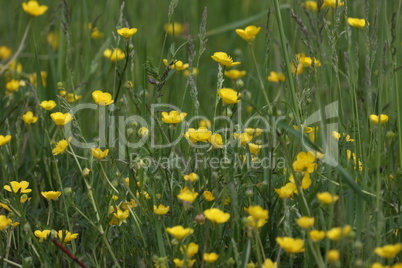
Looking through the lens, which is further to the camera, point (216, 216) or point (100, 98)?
point (100, 98)

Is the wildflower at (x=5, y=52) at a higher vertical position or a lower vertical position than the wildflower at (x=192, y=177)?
higher

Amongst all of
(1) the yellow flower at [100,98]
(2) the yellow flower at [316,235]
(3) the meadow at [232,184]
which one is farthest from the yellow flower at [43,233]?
(2) the yellow flower at [316,235]

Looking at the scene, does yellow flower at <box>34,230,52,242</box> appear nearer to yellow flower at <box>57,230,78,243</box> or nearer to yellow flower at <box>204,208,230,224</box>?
yellow flower at <box>57,230,78,243</box>

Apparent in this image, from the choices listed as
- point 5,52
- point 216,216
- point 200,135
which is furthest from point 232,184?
point 5,52

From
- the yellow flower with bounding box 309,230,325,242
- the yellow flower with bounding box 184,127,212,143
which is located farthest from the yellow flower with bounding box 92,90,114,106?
the yellow flower with bounding box 309,230,325,242

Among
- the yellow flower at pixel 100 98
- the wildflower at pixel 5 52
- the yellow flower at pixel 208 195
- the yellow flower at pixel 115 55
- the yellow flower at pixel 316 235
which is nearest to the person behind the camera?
the yellow flower at pixel 316 235

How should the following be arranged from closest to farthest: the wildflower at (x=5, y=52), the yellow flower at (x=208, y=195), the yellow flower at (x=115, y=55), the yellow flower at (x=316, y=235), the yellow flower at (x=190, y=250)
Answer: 1. the yellow flower at (x=316, y=235)
2. the yellow flower at (x=190, y=250)
3. the yellow flower at (x=208, y=195)
4. the yellow flower at (x=115, y=55)
5. the wildflower at (x=5, y=52)

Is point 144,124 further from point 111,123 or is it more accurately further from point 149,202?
point 149,202

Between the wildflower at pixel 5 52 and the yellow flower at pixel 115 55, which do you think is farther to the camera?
the wildflower at pixel 5 52

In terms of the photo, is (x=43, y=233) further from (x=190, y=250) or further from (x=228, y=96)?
(x=228, y=96)

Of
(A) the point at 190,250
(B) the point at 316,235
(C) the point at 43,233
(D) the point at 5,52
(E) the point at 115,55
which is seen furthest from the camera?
(D) the point at 5,52

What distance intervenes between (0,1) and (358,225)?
2.51 metres

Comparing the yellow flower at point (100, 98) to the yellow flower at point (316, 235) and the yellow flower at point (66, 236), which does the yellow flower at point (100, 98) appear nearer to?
the yellow flower at point (66, 236)

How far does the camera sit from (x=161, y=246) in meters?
1.35
